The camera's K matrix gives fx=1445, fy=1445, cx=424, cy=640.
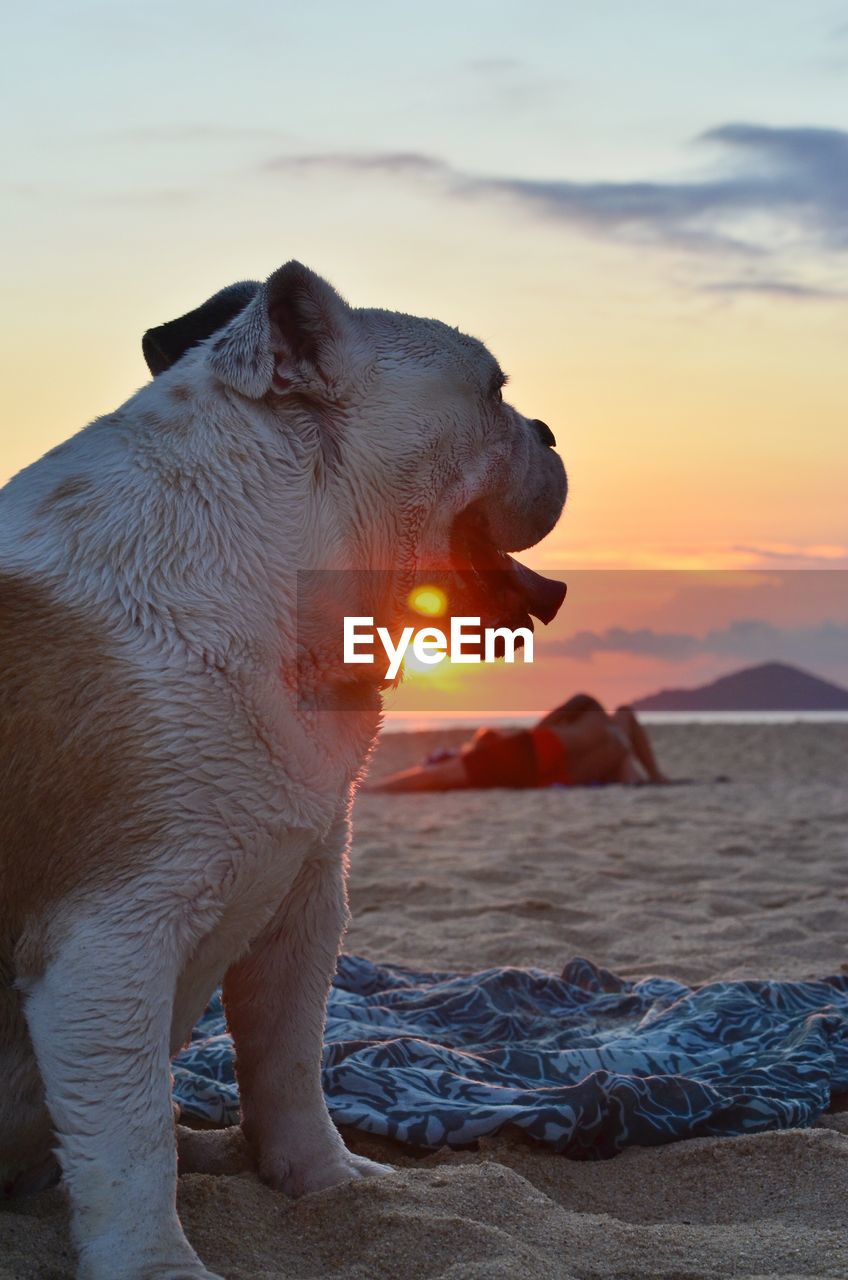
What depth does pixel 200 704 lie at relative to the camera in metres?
2.77

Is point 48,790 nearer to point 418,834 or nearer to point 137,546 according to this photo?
point 137,546

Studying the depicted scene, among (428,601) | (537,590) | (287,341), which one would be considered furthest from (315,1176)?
(287,341)

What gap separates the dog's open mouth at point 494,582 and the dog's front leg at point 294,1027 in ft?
1.99

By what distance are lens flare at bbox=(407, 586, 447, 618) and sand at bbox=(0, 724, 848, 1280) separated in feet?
4.18

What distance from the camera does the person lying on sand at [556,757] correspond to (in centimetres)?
1362

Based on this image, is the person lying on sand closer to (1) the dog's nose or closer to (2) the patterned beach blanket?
(2) the patterned beach blanket

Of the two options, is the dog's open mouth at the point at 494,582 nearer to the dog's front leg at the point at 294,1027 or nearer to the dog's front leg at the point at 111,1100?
the dog's front leg at the point at 294,1027

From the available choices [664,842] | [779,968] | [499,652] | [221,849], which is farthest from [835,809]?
[221,849]

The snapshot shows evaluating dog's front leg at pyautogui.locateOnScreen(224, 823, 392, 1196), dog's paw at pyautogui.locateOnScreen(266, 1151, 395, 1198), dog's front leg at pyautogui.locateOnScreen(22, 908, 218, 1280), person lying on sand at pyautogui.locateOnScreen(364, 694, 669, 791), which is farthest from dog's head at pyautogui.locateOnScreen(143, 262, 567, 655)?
person lying on sand at pyautogui.locateOnScreen(364, 694, 669, 791)

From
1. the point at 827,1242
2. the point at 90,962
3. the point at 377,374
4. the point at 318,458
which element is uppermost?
the point at 377,374

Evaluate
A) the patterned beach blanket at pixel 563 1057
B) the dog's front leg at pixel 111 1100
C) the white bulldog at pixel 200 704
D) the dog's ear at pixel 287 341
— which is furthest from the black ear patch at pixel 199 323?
the patterned beach blanket at pixel 563 1057

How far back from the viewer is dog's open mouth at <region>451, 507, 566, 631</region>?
3.28 m

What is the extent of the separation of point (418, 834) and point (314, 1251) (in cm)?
708

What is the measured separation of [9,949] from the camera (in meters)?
2.82
